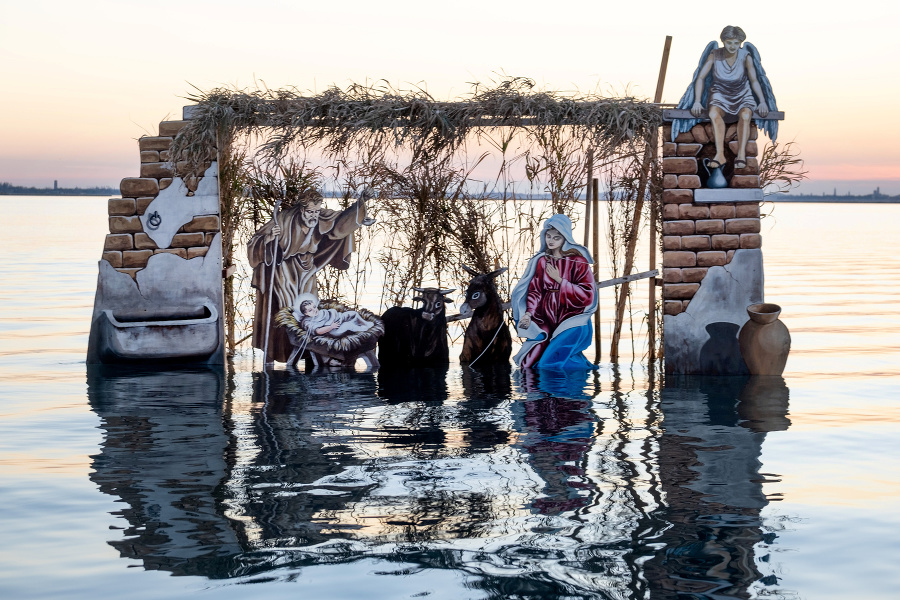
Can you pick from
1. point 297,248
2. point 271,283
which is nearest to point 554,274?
point 297,248

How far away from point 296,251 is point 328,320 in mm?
796

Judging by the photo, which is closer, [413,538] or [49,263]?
[413,538]

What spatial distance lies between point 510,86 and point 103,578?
654 cm

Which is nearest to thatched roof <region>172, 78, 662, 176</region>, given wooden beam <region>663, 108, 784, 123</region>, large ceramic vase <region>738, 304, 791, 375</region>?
wooden beam <region>663, 108, 784, 123</region>

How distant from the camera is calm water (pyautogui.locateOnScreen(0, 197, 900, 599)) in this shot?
4242 mm

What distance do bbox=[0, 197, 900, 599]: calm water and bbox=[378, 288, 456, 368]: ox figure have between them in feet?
1.64

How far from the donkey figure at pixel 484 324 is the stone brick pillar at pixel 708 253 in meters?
1.72

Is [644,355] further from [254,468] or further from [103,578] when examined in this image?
[103,578]

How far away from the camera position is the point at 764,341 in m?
8.89

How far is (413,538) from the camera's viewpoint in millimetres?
4621

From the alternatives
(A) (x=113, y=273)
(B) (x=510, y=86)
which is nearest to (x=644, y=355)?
(B) (x=510, y=86)

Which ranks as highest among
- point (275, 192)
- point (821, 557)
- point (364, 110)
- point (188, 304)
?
point (364, 110)

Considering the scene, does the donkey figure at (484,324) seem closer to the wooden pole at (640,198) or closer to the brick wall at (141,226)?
the wooden pole at (640,198)

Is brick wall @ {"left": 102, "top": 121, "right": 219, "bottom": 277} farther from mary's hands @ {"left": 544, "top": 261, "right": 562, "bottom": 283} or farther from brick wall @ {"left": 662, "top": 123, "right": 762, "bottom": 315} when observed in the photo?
brick wall @ {"left": 662, "top": 123, "right": 762, "bottom": 315}
